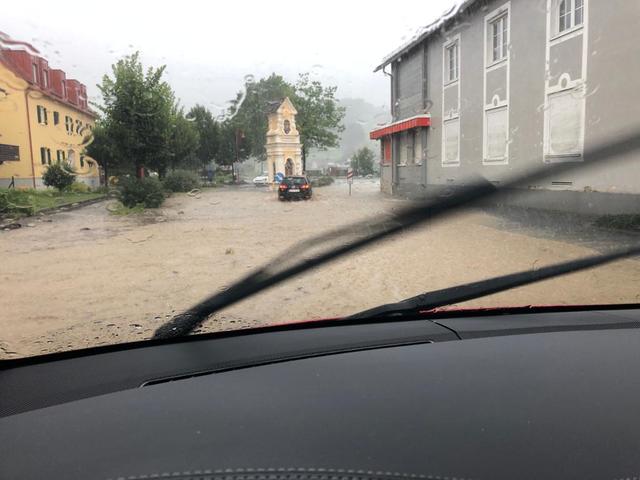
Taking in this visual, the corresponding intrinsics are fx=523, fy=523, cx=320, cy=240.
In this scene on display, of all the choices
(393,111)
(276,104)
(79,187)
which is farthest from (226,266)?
(393,111)

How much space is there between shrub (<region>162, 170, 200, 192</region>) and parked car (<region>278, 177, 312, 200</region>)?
45cm

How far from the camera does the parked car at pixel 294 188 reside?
2742mm

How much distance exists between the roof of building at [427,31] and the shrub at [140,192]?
1.20 metres

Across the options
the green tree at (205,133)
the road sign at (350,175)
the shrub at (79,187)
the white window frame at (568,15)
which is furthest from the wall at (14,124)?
the white window frame at (568,15)

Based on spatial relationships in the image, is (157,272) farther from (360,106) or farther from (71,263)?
(360,106)

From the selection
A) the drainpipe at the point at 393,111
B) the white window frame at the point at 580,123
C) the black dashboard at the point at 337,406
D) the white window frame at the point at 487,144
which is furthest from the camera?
the drainpipe at the point at 393,111

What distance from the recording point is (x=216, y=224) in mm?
2814

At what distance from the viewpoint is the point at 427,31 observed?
7.87 ft

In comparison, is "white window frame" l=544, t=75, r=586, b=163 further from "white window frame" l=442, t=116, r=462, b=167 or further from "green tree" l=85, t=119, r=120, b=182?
"green tree" l=85, t=119, r=120, b=182

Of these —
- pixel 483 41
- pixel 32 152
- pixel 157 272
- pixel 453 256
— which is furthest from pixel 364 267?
pixel 32 152

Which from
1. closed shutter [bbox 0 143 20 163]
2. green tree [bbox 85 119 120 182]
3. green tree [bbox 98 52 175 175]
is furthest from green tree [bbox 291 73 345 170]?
closed shutter [bbox 0 143 20 163]

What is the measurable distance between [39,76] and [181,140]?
2.21ft

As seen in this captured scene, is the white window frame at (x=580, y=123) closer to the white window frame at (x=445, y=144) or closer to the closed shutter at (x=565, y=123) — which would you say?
the closed shutter at (x=565, y=123)

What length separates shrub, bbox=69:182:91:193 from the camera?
6.95ft
